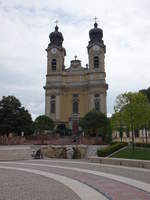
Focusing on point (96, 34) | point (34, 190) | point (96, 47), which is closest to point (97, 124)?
point (96, 47)

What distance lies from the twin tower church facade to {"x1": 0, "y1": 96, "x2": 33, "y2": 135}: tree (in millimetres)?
14899

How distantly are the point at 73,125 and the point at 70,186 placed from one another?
52397 mm

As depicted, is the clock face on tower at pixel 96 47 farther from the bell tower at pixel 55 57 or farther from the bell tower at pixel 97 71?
the bell tower at pixel 55 57

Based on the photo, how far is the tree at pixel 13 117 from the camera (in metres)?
46.7

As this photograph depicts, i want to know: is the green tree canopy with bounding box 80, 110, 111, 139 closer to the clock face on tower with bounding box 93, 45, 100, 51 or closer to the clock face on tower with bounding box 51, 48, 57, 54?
the clock face on tower with bounding box 93, 45, 100, 51

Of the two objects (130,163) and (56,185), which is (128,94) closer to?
(130,163)

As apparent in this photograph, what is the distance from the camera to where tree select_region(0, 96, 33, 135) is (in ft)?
153

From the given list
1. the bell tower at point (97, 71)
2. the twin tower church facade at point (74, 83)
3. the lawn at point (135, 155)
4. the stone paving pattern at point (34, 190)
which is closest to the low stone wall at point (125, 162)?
the lawn at point (135, 155)

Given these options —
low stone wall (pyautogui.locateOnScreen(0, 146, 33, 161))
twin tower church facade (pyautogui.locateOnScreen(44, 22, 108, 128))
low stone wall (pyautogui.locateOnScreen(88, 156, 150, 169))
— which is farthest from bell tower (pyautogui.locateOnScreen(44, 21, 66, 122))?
low stone wall (pyautogui.locateOnScreen(88, 156, 150, 169))

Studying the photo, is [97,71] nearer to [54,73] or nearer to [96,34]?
[96,34]

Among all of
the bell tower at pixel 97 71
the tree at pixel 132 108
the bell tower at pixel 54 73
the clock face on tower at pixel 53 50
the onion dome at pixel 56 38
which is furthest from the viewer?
the onion dome at pixel 56 38

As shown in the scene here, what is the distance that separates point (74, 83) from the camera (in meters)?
67.6

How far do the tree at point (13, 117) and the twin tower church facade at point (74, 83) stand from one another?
14899mm

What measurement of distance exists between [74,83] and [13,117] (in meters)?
24.2
